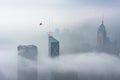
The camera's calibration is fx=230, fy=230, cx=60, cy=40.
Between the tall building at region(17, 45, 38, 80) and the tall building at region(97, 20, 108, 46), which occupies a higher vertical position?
the tall building at region(97, 20, 108, 46)

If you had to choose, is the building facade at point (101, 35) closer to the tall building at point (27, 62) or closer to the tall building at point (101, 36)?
the tall building at point (101, 36)

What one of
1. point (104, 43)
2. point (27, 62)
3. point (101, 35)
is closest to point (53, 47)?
point (27, 62)

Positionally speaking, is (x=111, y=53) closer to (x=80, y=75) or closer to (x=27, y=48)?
(x=80, y=75)

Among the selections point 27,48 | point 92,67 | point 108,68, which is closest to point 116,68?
point 108,68

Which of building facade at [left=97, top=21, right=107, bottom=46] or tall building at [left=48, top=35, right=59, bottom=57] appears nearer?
tall building at [left=48, top=35, right=59, bottom=57]

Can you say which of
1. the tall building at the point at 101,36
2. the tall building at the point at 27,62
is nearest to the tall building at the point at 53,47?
the tall building at the point at 27,62

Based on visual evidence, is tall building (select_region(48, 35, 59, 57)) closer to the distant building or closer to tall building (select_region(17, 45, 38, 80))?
tall building (select_region(17, 45, 38, 80))

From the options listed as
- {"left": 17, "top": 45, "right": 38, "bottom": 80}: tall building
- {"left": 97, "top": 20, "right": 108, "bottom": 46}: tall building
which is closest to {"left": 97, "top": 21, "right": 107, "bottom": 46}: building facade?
{"left": 97, "top": 20, "right": 108, "bottom": 46}: tall building
